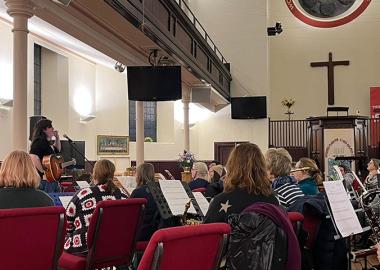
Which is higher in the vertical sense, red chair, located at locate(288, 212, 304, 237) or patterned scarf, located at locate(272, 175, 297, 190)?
patterned scarf, located at locate(272, 175, 297, 190)

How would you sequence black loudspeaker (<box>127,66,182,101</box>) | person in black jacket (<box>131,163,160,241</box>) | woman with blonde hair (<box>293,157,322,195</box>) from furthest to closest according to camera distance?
black loudspeaker (<box>127,66,182,101</box>)
woman with blonde hair (<box>293,157,322,195</box>)
person in black jacket (<box>131,163,160,241</box>)

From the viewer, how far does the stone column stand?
5734mm

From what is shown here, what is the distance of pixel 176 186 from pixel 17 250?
1354 mm

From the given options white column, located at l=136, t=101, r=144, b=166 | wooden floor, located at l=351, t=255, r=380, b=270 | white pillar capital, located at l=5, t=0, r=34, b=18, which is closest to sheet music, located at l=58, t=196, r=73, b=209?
white pillar capital, located at l=5, t=0, r=34, b=18

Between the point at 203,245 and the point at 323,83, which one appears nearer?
the point at 203,245

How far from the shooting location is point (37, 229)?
119 inches

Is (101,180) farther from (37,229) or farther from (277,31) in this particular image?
(277,31)

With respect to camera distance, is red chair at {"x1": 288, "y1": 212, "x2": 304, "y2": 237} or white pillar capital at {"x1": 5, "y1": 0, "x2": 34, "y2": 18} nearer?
red chair at {"x1": 288, "y1": 212, "x2": 304, "y2": 237}

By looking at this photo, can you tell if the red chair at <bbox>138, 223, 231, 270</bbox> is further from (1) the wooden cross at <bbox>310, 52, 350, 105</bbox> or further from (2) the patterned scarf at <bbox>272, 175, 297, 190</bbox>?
(1) the wooden cross at <bbox>310, 52, 350, 105</bbox>

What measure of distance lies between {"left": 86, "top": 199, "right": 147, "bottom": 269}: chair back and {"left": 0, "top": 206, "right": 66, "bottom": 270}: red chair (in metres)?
0.55

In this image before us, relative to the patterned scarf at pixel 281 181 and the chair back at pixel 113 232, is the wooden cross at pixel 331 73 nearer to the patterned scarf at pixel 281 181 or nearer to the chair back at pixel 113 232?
the patterned scarf at pixel 281 181

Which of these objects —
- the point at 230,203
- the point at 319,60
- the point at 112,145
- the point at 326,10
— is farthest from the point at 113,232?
the point at 326,10

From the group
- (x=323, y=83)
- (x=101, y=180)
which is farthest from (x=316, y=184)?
(x=323, y=83)

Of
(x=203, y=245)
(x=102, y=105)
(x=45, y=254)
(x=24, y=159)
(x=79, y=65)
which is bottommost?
(x=45, y=254)
